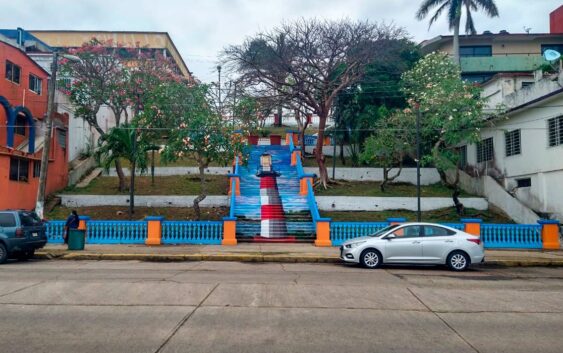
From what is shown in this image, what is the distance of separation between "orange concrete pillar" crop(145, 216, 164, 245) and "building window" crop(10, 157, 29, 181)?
8.91 meters

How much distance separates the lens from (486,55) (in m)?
44.1

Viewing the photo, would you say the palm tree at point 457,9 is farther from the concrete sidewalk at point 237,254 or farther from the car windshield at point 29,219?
the car windshield at point 29,219

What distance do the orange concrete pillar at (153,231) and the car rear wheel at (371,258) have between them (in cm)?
960

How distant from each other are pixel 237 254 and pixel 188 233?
14.3 feet

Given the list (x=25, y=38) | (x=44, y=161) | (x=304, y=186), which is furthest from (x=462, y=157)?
(x=25, y=38)

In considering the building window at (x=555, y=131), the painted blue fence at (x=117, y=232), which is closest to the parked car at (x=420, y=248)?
the painted blue fence at (x=117, y=232)

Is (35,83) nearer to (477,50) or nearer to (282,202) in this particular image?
(282,202)

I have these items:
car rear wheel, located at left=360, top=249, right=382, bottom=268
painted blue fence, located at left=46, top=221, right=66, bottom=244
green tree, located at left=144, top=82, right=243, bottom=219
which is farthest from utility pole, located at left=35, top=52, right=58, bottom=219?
car rear wheel, located at left=360, top=249, right=382, bottom=268

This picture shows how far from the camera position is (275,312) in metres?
7.89

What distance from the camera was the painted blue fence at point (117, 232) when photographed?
2023cm

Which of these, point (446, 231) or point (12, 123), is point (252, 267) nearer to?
point (446, 231)

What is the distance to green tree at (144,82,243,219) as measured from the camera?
72.8 ft

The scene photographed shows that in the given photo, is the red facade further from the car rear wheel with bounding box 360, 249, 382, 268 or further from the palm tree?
the car rear wheel with bounding box 360, 249, 382, 268

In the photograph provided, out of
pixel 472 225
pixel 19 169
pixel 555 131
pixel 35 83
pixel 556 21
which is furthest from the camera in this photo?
pixel 556 21
